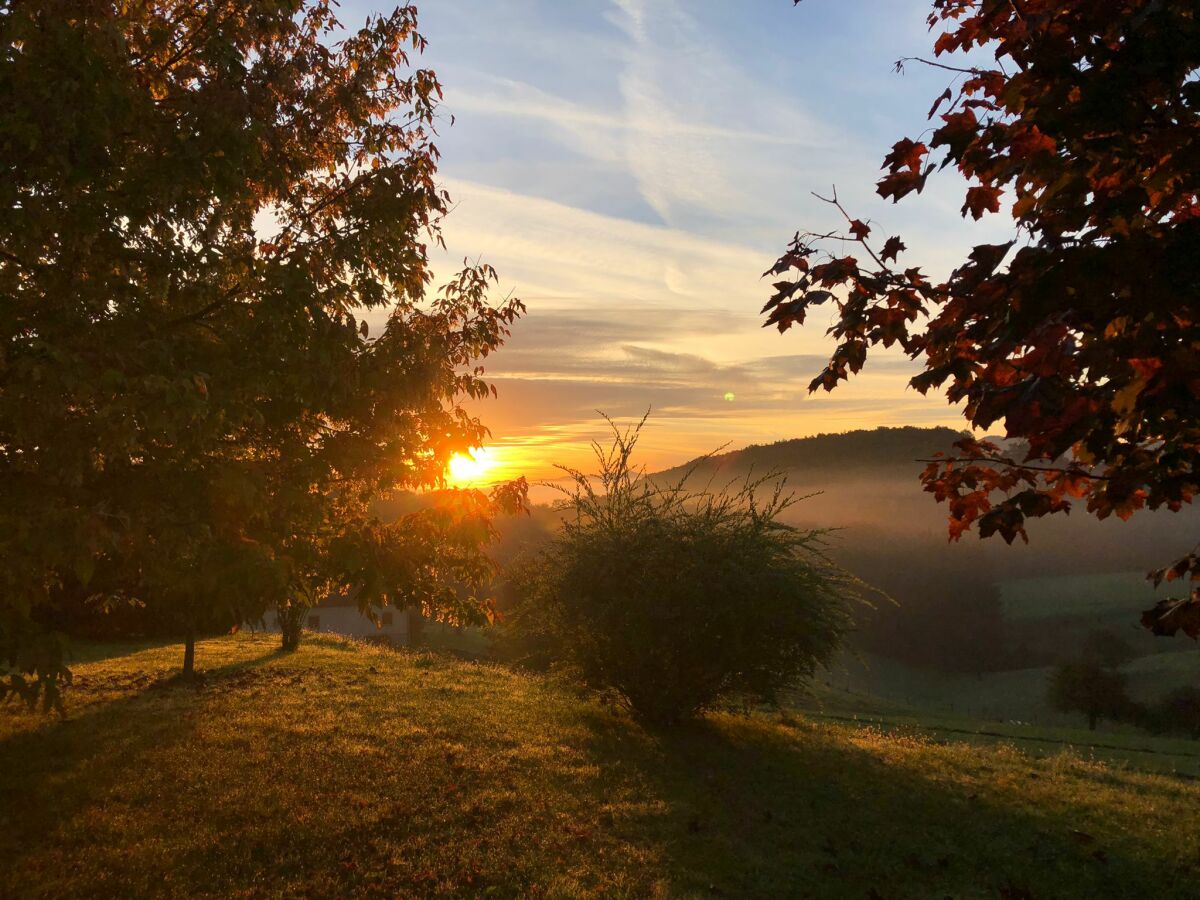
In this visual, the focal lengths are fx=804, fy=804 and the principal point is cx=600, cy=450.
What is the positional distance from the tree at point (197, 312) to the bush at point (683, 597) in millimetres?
4223

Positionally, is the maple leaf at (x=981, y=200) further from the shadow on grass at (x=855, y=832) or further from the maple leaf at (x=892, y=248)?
the shadow on grass at (x=855, y=832)

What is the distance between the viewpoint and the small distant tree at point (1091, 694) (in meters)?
41.4

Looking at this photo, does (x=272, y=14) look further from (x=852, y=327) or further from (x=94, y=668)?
(x=94, y=668)

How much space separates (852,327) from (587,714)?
33.6 ft

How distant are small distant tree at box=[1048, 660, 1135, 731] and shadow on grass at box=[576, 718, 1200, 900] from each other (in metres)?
36.0

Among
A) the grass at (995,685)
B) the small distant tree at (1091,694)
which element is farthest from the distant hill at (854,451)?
the small distant tree at (1091,694)

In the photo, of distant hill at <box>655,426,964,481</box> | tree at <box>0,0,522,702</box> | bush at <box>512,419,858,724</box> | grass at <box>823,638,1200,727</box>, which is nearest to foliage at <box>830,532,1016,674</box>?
grass at <box>823,638,1200,727</box>

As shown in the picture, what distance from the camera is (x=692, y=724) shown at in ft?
42.4

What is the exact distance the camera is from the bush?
11805 millimetres

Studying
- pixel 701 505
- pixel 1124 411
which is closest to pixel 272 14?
pixel 1124 411

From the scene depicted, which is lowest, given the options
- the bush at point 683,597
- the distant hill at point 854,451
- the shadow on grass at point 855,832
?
the shadow on grass at point 855,832

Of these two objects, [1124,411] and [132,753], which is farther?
[132,753]

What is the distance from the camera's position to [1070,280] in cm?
318

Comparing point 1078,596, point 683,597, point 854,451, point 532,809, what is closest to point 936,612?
point 1078,596
